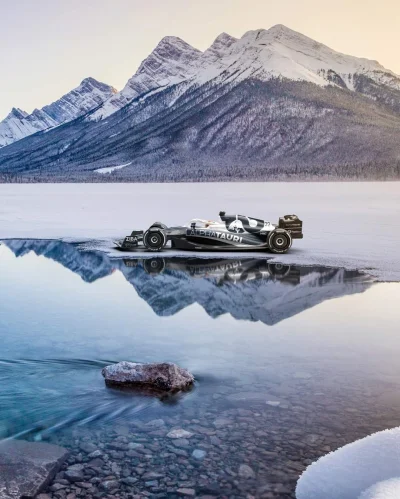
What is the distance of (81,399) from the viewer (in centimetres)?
788

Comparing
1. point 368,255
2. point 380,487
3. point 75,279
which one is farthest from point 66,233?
point 380,487

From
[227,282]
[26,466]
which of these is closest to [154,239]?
[227,282]

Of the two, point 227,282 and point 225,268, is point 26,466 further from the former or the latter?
point 225,268

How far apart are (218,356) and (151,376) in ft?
5.57

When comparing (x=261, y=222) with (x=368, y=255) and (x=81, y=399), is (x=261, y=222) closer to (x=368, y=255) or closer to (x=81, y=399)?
(x=368, y=255)

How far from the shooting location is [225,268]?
1828cm

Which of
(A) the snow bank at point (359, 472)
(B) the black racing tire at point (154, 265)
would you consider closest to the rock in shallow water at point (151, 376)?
(A) the snow bank at point (359, 472)

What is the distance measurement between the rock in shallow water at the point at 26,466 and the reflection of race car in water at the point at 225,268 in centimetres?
993

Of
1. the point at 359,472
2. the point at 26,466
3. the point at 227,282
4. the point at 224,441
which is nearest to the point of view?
the point at 359,472

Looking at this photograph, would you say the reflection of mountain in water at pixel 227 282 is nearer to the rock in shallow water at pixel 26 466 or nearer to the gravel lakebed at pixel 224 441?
the gravel lakebed at pixel 224 441

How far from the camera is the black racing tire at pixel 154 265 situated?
1773cm

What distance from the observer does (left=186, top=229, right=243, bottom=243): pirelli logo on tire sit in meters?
21.3

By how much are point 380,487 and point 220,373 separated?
389 centimetres

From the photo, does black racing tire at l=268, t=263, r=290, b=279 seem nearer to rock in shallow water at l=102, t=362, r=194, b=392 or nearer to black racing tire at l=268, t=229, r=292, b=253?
black racing tire at l=268, t=229, r=292, b=253
